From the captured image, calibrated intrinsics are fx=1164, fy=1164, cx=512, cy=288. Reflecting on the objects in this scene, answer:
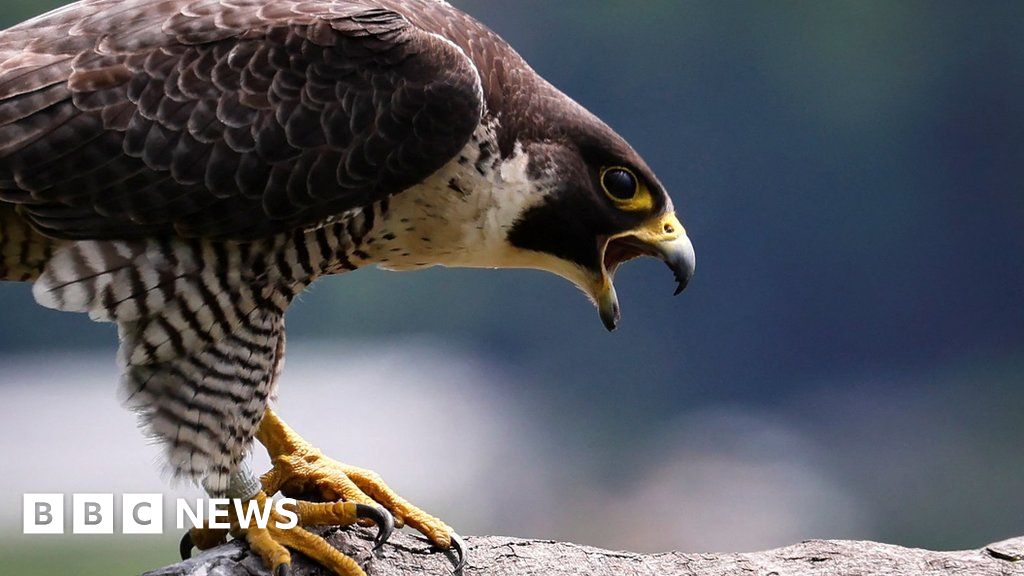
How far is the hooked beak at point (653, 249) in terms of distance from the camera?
94.7 inches

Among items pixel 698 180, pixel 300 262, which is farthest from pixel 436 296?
pixel 300 262

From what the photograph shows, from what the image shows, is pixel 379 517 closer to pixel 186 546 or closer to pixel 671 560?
pixel 186 546

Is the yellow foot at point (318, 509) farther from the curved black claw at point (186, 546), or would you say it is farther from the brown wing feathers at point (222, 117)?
the brown wing feathers at point (222, 117)

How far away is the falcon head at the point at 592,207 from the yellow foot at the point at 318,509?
601mm

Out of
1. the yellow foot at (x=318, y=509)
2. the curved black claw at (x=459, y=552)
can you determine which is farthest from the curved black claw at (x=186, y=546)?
the curved black claw at (x=459, y=552)

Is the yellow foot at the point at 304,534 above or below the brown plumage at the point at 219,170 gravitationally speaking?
below

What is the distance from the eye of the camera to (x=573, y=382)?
5.01 meters

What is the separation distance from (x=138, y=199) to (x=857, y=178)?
3.47 metres

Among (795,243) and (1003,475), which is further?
(1003,475)

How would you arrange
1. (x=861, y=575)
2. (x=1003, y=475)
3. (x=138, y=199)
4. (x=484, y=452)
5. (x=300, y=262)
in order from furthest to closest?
(x=1003, y=475)
(x=484, y=452)
(x=861, y=575)
(x=300, y=262)
(x=138, y=199)

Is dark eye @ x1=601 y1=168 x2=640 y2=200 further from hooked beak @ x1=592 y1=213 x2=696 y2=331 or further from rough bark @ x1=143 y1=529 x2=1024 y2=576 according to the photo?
rough bark @ x1=143 y1=529 x2=1024 y2=576

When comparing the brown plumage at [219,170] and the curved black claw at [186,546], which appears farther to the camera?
the curved black claw at [186,546]

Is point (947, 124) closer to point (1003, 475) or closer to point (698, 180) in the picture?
point (698, 180)

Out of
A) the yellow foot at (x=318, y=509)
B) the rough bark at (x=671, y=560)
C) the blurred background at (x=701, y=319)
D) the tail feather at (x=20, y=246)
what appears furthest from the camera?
the blurred background at (x=701, y=319)
